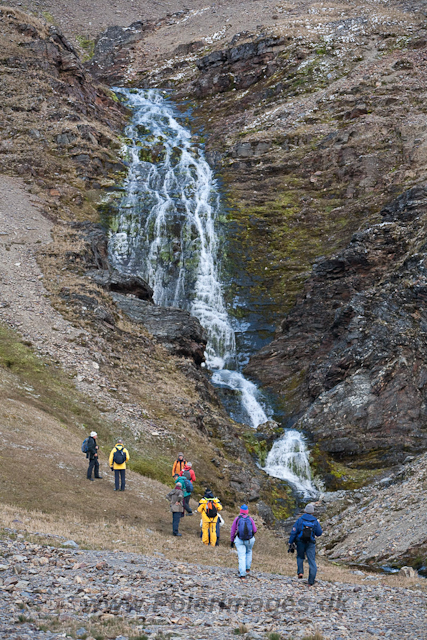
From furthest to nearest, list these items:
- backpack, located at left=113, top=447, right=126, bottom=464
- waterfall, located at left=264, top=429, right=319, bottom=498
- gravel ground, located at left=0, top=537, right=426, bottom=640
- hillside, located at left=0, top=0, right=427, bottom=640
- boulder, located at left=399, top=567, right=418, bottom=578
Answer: waterfall, located at left=264, top=429, right=319, bottom=498 < backpack, located at left=113, top=447, right=126, bottom=464 < boulder, located at left=399, top=567, right=418, bottom=578 < hillside, located at left=0, top=0, right=427, bottom=640 < gravel ground, located at left=0, top=537, right=426, bottom=640

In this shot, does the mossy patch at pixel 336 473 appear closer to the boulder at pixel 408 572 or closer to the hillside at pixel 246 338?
the hillside at pixel 246 338

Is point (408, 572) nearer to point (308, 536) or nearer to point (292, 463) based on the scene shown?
point (308, 536)

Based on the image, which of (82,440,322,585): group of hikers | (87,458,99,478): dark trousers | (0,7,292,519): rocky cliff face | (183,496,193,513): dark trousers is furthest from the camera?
(0,7,292,519): rocky cliff face

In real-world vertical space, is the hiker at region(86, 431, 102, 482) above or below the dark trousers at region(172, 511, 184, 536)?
above

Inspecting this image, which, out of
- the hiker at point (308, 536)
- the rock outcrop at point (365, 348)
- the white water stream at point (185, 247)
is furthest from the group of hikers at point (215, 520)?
the rock outcrop at point (365, 348)

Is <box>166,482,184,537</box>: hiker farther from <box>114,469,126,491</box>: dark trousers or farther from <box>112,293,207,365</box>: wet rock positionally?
<box>112,293,207,365</box>: wet rock

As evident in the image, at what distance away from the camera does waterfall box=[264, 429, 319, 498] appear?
29.5 metres

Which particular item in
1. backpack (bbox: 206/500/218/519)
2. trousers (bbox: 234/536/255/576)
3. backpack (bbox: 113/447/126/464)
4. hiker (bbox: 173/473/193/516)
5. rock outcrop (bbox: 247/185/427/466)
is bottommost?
trousers (bbox: 234/536/255/576)

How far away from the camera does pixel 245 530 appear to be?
1344 centimetres

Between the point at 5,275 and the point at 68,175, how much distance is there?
931 inches

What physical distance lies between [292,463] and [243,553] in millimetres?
17647

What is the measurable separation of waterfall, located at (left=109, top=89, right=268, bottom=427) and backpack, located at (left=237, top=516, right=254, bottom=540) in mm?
21642

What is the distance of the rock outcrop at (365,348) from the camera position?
1210 inches

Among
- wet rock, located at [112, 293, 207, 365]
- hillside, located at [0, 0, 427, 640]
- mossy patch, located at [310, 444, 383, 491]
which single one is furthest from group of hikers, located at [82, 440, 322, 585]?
wet rock, located at [112, 293, 207, 365]
